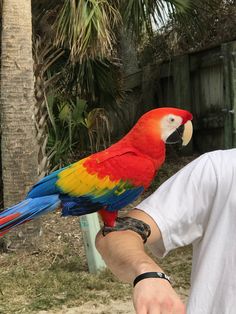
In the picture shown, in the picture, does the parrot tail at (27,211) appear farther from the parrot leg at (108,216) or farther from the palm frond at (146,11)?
the palm frond at (146,11)

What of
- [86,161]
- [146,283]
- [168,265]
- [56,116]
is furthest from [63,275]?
[146,283]

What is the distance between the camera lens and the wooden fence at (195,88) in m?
6.54

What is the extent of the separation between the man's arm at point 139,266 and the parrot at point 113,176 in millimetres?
781

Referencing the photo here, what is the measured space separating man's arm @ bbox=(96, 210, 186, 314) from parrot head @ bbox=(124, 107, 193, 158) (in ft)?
2.58

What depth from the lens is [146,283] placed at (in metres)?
1.04

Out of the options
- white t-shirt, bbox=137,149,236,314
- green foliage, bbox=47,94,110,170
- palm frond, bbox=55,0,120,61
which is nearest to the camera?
white t-shirt, bbox=137,149,236,314

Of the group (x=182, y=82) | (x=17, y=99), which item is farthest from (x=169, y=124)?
(x=182, y=82)

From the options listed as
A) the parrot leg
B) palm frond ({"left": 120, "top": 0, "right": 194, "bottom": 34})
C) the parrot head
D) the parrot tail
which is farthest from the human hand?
palm frond ({"left": 120, "top": 0, "right": 194, "bottom": 34})

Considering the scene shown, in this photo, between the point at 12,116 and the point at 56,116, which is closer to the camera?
the point at 12,116

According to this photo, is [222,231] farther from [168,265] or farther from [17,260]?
[17,260]

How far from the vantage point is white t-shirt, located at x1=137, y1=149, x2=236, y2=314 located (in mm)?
1312

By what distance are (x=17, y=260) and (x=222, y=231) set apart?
3.58m

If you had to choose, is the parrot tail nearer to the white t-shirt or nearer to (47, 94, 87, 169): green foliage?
the white t-shirt

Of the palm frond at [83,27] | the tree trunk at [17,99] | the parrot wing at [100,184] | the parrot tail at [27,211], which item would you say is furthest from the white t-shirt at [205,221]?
the palm frond at [83,27]
